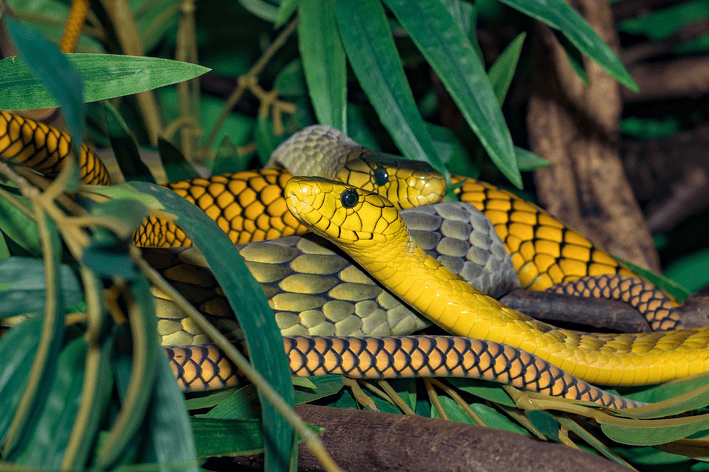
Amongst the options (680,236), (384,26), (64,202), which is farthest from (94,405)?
(680,236)

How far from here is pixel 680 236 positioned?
92.9 inches

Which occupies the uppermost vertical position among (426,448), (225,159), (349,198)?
(225,159)

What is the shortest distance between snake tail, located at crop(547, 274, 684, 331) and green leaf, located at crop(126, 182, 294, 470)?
0.79 meters

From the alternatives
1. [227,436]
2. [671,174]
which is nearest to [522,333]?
[227,436]

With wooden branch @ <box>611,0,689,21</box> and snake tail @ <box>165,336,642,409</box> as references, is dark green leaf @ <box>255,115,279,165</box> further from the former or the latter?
wooden branch @ <box>611,0,689,21</box>

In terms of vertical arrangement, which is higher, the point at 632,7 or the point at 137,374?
the point at 632,7

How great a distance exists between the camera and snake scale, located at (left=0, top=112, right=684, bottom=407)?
71cm

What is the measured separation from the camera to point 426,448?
1.82ft

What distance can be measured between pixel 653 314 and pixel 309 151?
0.79 m

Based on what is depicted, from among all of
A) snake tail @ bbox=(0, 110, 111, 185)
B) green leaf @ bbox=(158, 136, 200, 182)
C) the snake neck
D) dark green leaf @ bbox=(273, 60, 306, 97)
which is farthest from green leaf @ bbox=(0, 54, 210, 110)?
dark green leaf @ bbox=(273, 60, 306, 97)

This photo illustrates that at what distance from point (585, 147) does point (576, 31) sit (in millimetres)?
615

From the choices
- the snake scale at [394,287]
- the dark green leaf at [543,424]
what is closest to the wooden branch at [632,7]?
the snake scale at [394,287]

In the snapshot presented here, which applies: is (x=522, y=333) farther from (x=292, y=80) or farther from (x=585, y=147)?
(x=292, y=80)

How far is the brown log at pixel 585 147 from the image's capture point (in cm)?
159
